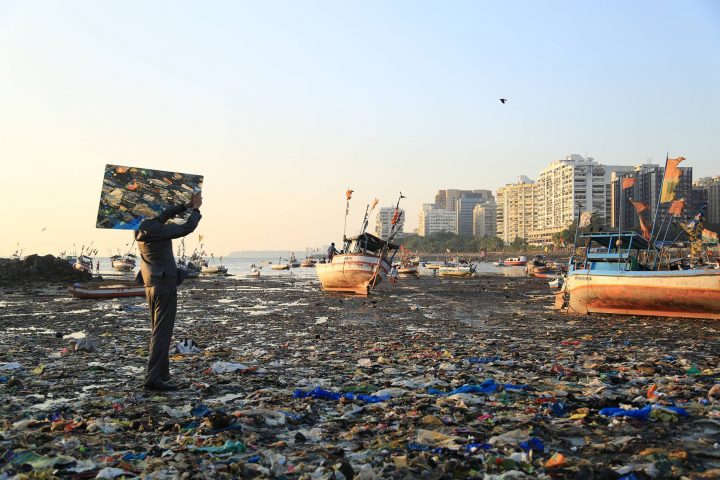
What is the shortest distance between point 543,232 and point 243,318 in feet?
608

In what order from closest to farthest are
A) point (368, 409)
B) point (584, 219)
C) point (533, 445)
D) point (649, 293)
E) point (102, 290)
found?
1. point (533, 445)
2. point (368, 409)
3. point (649, 293)
4. point (584, 219)
5. point (102, 290)

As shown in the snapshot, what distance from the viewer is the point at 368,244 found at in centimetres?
3231

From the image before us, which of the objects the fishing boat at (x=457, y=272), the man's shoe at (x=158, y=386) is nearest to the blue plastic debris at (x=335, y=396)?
the man's shoe at (x=158, y=386)

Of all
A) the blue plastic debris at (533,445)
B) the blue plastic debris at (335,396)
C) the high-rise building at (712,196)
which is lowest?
the blue plastic debris at (335,396)

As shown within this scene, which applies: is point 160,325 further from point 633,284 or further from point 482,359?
point 633,284

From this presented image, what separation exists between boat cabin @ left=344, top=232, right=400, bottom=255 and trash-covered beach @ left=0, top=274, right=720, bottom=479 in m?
19.5

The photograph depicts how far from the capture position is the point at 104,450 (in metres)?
4.60

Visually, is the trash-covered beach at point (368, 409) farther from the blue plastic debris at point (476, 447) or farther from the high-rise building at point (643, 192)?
the high-rise building at point (643, 192)

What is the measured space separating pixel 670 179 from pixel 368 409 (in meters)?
16.2

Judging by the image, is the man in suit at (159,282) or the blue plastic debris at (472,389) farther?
the man in suit at (159,282)

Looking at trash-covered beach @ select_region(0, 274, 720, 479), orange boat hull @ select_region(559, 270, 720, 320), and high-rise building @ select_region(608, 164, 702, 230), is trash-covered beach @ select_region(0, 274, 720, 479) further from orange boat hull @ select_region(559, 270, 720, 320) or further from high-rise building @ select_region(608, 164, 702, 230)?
high-rise building @ select_region(608, 164, 702, 230)

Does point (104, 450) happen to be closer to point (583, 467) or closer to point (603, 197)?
point (583, 467)

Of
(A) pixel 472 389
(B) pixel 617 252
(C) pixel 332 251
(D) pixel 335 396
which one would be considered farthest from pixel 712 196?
(D) pixel 335 396

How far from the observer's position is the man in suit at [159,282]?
22.2ft
